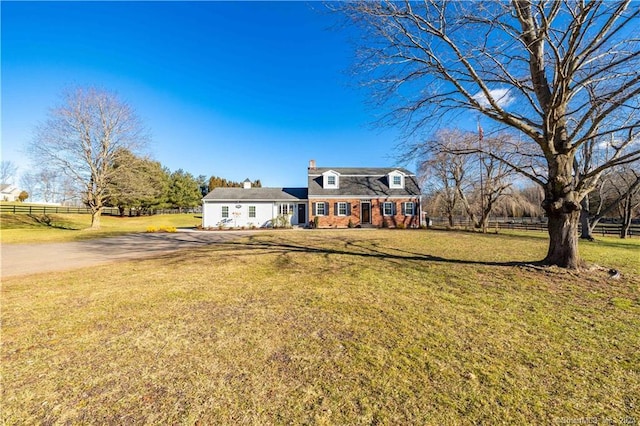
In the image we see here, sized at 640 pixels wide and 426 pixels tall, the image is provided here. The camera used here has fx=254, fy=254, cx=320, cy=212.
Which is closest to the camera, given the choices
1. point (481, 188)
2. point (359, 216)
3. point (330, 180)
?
point (481, 188)

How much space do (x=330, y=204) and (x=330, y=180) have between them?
104 inches

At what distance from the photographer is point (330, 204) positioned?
79.3ft

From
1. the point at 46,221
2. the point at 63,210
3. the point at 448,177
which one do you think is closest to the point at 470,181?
the point at 448,177

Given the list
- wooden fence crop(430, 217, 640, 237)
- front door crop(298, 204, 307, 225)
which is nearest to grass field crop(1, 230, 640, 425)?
front door crop(298, 204, 307, 225)

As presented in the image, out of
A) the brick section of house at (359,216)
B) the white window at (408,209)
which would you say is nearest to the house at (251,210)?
the brick section of house at (359,216)

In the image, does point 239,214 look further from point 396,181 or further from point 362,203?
point 396,181

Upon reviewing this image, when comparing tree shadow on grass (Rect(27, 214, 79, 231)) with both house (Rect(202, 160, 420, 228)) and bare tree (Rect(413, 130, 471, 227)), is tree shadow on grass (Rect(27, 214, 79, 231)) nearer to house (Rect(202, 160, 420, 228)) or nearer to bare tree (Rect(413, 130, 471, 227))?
house (Rect(202, 160, 420, 228))

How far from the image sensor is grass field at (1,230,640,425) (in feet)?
6.90

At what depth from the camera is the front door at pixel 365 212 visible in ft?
80.1

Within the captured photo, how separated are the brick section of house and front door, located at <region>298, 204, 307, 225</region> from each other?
5.76 ft

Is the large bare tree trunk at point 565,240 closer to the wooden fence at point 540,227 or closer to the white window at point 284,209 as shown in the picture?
the wooden fence at point 540,227

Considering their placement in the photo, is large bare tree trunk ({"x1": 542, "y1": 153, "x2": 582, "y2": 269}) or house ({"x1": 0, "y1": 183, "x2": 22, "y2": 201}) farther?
house ({"x1": 0, "y1": 183, "x2": 22, "y2": 201})

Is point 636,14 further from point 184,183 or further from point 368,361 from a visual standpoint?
point 184,183

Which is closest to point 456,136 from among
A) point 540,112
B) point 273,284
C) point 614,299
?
point 540,112
